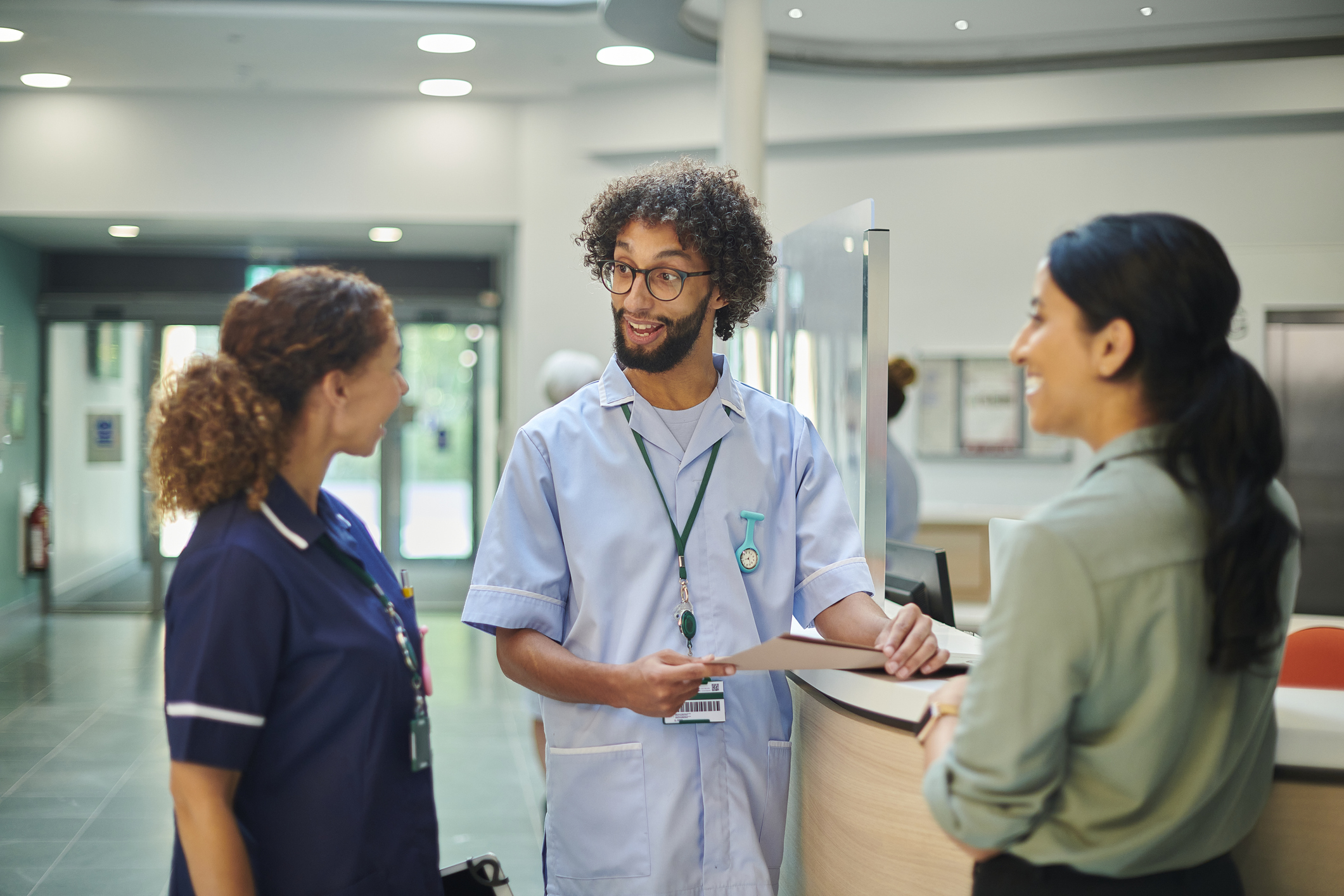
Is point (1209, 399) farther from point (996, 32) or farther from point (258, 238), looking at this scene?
point (258, 238)

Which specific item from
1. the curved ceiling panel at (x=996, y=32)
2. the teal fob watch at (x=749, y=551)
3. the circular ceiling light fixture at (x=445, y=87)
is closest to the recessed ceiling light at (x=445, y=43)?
the circular ceiling light fixture at (x=445, y=87)

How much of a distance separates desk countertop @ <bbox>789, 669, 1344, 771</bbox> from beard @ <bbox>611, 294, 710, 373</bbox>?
1.98 ft

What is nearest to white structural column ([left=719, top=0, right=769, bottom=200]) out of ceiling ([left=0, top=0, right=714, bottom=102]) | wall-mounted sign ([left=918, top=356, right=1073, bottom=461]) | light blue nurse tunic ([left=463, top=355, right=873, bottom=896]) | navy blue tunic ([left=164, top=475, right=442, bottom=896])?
ceiling ([left=0, top=0, right=714, bottom=102])

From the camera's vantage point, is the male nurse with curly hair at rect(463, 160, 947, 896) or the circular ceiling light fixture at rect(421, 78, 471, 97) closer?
the male nurse with curly hair at rect(463, 160, 947, 896)

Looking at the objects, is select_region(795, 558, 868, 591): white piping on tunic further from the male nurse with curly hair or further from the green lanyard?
the green lanyard

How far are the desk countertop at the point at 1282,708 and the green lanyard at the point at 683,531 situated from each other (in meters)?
0.27

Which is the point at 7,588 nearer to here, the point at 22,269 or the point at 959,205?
the point at 22,269

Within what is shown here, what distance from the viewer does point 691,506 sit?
1812 mm

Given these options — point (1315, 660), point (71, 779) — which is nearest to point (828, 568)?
point (1315, 660)

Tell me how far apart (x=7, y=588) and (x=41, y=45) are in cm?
432

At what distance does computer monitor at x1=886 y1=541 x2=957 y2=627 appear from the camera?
7.38 feet

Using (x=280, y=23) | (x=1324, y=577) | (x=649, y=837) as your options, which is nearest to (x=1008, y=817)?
(x=649, y=837)

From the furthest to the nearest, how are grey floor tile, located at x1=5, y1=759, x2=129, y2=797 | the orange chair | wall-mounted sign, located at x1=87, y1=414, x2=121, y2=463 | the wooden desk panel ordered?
wall-mounted sign, located at x1=87, y1=414, x2=121, y2=463 < grey floor tile, located at x1=5, y1=759, x2=129, y2=797 < the orange chair < the wooden desk panel

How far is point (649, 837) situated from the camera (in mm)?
1701
